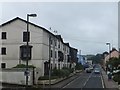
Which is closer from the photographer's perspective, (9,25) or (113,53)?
(9,25)

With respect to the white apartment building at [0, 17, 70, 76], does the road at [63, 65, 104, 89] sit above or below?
below

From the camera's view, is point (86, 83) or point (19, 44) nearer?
point (86, 83)

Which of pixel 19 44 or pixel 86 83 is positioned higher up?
pixel 19 44

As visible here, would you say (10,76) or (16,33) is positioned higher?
(16,33)

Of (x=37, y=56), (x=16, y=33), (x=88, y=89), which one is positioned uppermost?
(x=16, y=33)

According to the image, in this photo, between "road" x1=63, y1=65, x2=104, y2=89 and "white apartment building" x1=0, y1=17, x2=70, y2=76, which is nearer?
"road" x1=63, y1=65, x2=104, y2=89

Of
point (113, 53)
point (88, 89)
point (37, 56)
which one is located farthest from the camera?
point (113, 53)

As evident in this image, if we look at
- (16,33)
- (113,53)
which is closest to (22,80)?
(16,33)

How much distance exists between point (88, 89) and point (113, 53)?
267ft

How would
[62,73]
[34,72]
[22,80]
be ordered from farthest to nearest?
[62,73]
[34,72]
[22,80]

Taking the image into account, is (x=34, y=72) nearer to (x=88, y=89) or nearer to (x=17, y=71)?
(x=17, y=71)

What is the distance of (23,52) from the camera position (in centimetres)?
5303

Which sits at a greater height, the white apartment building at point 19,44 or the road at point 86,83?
the white apartment building at point 19,44

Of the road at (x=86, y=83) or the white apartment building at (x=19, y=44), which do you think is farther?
the white apartment building at (x=19, y=44)
